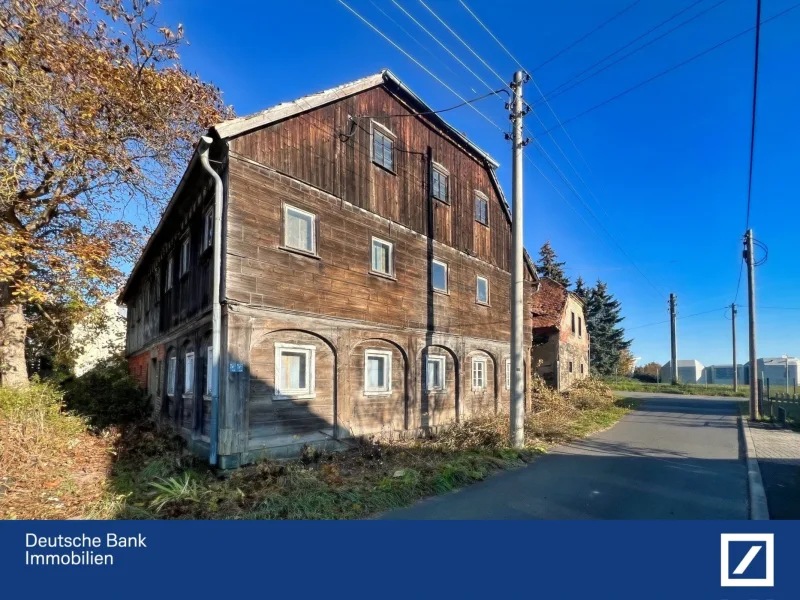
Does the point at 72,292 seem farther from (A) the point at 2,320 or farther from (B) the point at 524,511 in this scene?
(B) the point at 524,511

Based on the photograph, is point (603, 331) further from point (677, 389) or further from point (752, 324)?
point (752, 324)

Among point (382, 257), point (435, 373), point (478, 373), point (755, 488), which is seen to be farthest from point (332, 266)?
point (755, 488)

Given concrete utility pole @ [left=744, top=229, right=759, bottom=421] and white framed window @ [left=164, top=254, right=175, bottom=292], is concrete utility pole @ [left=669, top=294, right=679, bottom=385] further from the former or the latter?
white framed window @ [left=164, top=254, right=175, bottom=292]

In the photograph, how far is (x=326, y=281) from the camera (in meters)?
10.9

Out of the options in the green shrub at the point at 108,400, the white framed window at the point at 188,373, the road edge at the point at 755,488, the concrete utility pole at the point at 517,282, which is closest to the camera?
the road edge at the point at 755,488

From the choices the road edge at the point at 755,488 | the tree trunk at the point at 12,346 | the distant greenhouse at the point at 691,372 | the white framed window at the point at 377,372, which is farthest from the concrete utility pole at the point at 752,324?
the distant greenhouse at the point at 691,372

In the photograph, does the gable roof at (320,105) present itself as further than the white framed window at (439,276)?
No

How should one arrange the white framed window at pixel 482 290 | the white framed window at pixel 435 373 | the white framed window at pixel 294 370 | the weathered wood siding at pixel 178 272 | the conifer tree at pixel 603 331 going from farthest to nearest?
the conifer tree at pixel 603 331, the white framed window at pixel 482 290, the white framed window at pixel 435 373, the weathered wood siding at pixel 178 272, the white framed window at pixel 294 370

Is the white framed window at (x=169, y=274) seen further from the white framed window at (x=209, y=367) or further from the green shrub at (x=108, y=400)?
the white framed window at (x=209, y=367)

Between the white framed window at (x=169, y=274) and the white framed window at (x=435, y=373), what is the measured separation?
802cm

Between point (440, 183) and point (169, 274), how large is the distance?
9001 mm

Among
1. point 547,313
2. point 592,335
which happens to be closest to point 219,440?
point 547,313

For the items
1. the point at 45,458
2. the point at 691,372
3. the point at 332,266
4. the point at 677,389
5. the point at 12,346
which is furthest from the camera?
the point at 691,372

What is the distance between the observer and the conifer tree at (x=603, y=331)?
49438mm
